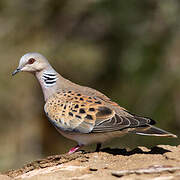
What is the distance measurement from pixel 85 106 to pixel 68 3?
19.9 ft

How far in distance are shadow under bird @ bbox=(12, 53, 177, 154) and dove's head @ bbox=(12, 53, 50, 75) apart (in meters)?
0.40

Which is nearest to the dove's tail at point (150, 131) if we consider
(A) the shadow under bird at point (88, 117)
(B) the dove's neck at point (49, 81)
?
(A) the shadow under bird at point (88, 117)

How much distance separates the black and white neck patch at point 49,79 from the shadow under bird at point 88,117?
9 cm

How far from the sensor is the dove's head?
684cm

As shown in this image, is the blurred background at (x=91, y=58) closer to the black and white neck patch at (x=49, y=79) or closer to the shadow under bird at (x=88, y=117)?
the black and white neck patch at (x=49, y=79)

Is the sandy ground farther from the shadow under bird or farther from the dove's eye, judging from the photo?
the dove's eye

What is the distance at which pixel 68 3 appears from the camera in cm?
1172

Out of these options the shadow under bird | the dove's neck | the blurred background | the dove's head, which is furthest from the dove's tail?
the blurred background

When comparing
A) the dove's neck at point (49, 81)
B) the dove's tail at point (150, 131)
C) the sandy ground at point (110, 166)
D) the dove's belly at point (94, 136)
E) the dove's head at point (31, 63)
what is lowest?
the sandy ground at point (110, 166)

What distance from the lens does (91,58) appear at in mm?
12523

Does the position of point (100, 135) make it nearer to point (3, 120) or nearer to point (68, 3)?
point (68, 3)

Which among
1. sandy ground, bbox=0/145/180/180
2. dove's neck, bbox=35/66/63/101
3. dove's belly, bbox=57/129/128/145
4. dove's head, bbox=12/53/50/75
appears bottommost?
sandy ground, bbox=0/145/180/180

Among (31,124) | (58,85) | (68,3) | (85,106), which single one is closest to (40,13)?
(68,3)

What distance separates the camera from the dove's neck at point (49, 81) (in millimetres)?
6781
